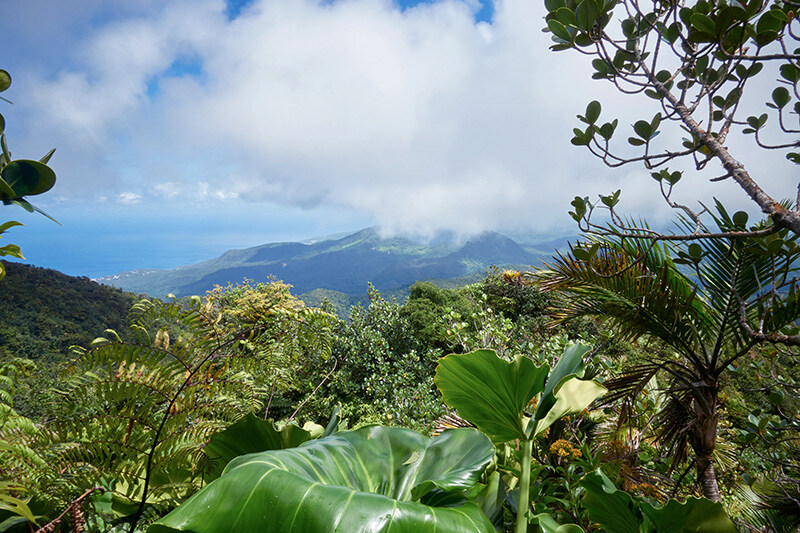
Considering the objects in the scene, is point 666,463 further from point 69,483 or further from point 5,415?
point 5,415

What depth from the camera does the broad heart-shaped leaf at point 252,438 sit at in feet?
3.91

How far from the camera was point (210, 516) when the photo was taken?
604 millimetres

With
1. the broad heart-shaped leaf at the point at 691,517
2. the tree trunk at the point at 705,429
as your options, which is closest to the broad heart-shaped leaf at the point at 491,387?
the broad heart-shaped leaf at the point at 691,517

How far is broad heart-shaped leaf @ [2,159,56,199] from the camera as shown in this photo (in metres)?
0.60

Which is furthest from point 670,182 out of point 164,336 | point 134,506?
point 134,506

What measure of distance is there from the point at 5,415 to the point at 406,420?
11.6ft

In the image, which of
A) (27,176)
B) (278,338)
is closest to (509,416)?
(27,176)

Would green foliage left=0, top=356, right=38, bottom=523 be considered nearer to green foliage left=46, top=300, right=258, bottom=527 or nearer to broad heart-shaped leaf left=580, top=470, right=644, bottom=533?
green foliage left=46, top=300, right=258, bottom=527

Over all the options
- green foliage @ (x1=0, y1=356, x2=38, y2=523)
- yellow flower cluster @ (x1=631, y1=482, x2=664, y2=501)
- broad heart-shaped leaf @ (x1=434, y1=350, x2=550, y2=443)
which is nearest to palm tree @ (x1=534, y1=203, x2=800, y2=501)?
yellow flower cluster @ (x1=631, y1=482, x2=664, y2=501)

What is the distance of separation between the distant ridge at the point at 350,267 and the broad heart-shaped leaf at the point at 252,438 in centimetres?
14997

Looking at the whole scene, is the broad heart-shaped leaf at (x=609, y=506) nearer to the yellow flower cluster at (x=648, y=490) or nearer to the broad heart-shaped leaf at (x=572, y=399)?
the broad heart-shaped leaf at (x=572, y=399)

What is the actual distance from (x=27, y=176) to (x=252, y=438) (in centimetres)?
100

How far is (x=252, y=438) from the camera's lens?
Result: 1.22 meters

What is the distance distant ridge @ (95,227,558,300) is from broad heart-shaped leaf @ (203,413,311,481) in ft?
492
